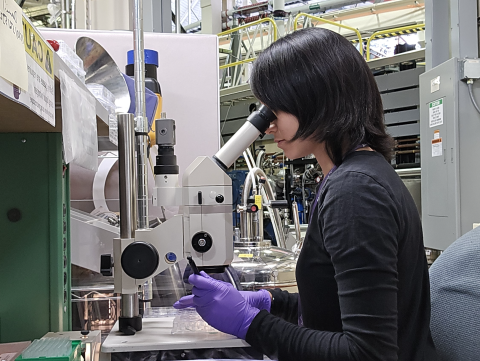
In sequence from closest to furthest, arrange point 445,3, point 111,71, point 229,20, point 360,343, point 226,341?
point 360,343, point 226,341, point 111,71, point 445,3, point 229,20

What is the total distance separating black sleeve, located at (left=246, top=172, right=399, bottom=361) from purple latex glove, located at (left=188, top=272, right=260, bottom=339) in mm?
154

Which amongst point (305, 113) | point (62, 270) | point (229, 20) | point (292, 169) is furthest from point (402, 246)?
point (229, 20)

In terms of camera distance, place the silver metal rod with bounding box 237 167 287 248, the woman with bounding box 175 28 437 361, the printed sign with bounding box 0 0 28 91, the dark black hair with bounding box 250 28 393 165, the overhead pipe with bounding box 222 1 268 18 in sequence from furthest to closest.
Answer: the overhead pipe with bounding box 222 1 268 18 → the silver metal rod with bounding box 237 167 287 248 → the dark black hair with bounding box 250 28 393 165 → the woman with bounding box 175 28 437 361 → the printed sign with bounding box 0 0 28 91

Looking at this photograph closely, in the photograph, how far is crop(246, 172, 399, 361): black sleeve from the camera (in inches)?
28.8

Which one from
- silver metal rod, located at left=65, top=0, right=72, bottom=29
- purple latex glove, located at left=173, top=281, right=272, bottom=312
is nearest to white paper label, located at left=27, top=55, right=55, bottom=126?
purple latex glove, located at left=173, top=281, right=272, bottom=312

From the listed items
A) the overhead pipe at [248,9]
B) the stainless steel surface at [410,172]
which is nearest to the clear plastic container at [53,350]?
the stainless steel surface at [410,172]

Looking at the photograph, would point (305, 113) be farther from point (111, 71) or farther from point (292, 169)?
point (292, 169)

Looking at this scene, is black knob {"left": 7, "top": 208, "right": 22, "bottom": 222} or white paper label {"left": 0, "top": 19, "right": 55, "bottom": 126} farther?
black knob {"left": 7, "top": 208, "right": 22, "bottom": 222}

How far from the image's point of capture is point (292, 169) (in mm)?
4879

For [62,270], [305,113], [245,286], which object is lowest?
[245,286]

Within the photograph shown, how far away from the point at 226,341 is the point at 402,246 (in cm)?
38

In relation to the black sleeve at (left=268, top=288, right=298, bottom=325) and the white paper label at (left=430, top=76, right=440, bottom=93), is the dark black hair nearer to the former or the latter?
the black sleeve at (left=268, top=288, right=298, bottom=325)

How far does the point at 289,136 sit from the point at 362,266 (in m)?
0.33

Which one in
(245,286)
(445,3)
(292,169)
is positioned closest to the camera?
(245,286)
